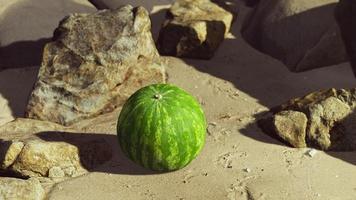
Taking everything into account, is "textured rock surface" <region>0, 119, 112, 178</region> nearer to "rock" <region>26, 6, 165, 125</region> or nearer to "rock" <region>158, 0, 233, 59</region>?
"rock" <region>26, 6, 165, 125</region>

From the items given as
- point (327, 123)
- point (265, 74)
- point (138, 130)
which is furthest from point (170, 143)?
point (265, 74)

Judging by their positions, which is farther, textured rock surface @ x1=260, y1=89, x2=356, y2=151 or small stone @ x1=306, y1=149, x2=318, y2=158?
textured rock surface @ x1=260, y1=89, x2=356, y2=151

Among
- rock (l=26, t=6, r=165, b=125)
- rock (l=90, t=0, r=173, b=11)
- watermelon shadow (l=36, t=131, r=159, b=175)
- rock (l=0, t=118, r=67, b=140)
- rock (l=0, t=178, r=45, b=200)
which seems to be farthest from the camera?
rock (l=90, t=0, r=173, b=11)

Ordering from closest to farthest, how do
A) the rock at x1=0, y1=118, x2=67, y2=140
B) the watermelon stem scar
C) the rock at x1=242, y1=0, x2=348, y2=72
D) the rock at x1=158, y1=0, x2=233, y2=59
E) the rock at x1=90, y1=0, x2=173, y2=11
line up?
1. the watermelon stem scar
2. the rock at x1=0, y1=118, x2=67, y2=140
3. the rock at x1=242, y1=0, x2=348, y2=72
4. the rock at x1=158, y1=0, x2=233, y2=59
5. the rock at x1=90, y1=0, x2=173, y2=11

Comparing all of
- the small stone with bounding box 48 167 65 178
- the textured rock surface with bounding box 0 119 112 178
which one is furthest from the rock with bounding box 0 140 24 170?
the small stone with bounding box 48 167 65 178

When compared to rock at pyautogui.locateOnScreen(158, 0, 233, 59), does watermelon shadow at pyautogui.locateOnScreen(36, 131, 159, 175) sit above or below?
below

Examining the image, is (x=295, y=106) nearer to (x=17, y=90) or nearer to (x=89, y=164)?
(x=89, y=164)

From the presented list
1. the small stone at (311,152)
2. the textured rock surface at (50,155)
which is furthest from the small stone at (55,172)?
the small stone at (311,152)
